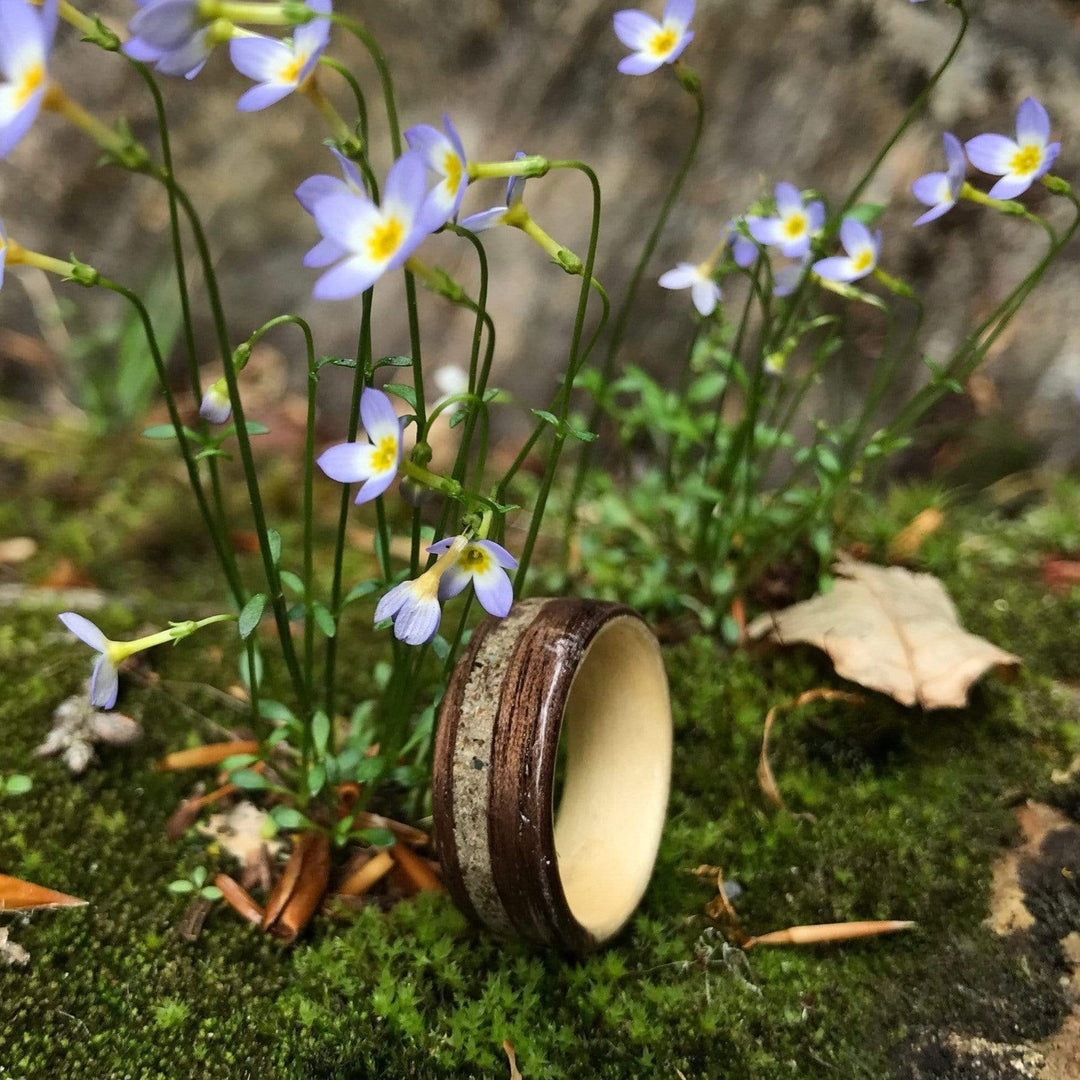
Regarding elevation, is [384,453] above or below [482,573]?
above

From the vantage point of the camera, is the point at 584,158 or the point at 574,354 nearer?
the point at 574,354

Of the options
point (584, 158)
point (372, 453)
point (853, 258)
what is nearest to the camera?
point (372, 453)

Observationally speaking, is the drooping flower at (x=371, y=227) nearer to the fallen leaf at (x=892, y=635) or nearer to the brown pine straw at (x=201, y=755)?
the brown pine straw at (x=201, y=755)

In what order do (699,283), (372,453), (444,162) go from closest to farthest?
1. (444,162)
2. (372,453)
3. (699,283)

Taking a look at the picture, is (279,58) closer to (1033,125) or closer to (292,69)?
(292,69)

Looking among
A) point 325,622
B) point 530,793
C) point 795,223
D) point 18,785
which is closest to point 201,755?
point 18,785

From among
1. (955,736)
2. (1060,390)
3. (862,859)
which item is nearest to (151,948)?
(862,859)

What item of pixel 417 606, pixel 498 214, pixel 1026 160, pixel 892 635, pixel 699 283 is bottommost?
pixel 892 635
